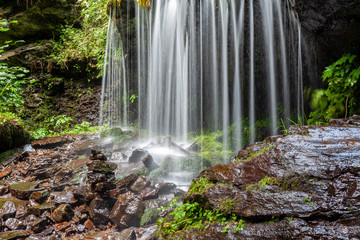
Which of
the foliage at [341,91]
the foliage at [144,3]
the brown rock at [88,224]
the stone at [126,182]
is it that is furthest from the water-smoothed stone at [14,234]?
the foliage at [144,3]

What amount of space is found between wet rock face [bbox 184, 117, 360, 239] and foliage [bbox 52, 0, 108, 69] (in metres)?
12.2

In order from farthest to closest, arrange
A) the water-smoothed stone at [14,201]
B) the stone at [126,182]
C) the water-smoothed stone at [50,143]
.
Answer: the water-smoothed stone at [50,143], the stone at [126,182], the water-smoothed stone at [14,201]

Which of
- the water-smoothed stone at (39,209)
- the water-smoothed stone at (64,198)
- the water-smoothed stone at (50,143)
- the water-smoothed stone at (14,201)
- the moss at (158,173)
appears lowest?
the water-smoothed stone at (14,201)

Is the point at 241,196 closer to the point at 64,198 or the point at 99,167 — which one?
the point at 99,167

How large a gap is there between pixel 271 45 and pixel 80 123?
10.9 m

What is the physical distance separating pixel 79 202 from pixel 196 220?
3.03m

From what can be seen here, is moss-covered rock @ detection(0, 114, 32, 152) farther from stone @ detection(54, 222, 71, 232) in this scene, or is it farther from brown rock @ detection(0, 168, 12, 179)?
stone @ detection(54, 222, 71, 232)

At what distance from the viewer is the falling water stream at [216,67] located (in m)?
7.02

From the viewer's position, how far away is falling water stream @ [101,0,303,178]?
702 cm

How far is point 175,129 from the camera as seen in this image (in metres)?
9.85

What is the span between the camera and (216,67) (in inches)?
334

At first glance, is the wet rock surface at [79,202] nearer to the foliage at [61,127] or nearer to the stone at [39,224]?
the stone at [39,224]

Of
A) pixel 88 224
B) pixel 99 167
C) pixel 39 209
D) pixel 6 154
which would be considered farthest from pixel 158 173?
pixel 6 154

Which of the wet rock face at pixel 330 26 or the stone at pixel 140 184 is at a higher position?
the wet rock face at pixel 330 26
